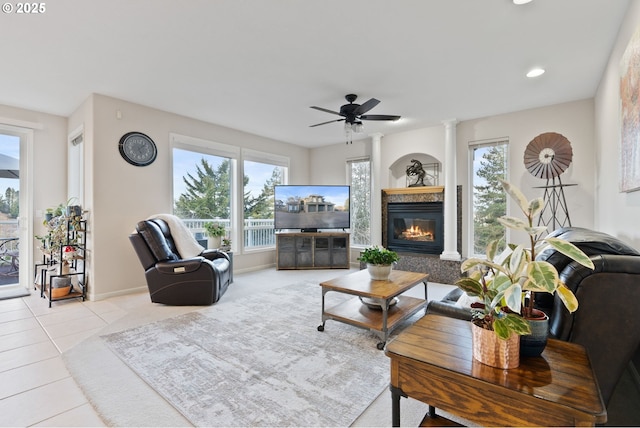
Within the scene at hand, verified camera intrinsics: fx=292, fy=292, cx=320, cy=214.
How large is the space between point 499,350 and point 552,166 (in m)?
3.75

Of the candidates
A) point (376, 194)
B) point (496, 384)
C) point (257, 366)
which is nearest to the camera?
point (496, 384)

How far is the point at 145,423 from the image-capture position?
1.55m

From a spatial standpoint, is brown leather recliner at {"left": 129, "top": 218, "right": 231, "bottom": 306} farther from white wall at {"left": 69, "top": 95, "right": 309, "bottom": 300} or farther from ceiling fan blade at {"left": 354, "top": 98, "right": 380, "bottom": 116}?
ceiling fan blade at {"left": 354, "top": 98, "right": 380, "bottom": 116}

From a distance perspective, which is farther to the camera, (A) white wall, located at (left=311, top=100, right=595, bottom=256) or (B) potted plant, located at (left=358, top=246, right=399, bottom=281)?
(A) white wall, located at (left=311, top=100, right=595, bottom=256)

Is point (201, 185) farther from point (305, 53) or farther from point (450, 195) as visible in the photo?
point (450, 195)

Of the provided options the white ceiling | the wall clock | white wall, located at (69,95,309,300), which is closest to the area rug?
white wall, located at (69,95,309,300)

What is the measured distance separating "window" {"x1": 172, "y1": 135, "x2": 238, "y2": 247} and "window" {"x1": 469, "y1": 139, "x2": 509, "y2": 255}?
4.08 meters

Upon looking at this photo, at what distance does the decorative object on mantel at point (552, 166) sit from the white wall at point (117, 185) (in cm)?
498

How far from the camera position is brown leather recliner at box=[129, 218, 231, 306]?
337cm

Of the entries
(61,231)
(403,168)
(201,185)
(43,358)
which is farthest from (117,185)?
(403,168)

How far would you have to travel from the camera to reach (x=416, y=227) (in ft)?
17.3

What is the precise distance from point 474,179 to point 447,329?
3999mm

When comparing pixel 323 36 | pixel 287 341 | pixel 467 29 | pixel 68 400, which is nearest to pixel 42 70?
pixel 323 36

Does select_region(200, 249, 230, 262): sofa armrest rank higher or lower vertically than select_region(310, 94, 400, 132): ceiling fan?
lower
